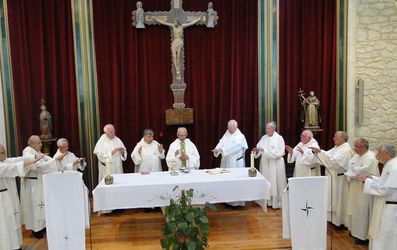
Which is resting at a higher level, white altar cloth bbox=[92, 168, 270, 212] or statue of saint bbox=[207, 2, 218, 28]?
statue of saint bbox=[207, 2, 218, 28]

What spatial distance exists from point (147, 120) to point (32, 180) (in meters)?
2.74

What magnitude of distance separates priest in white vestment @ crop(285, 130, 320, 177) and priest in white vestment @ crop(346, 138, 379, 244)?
2.77 ft

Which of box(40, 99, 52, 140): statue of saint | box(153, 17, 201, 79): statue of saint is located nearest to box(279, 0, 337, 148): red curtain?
box(153, 17, 201, 79): statue of saint

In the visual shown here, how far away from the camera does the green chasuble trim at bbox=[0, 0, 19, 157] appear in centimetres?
763

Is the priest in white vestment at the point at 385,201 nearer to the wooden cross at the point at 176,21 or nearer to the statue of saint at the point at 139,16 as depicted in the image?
the wooden cross at the point at 176,21

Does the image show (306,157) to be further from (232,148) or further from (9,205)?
(9,205)

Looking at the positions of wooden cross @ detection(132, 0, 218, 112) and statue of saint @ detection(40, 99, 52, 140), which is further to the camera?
wooden cross @ detection(132, 0, 218, 112)

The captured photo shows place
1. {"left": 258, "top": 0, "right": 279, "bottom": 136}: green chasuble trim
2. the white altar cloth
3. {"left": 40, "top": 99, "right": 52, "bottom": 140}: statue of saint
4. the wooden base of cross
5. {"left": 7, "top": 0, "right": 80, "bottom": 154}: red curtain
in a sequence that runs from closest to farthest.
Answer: the white altar cloth → {"left": 40, "top": 99, "right": 52, "bottom": 140}: statue of saint → {"left": 7, "top": 0, "right": 80, "bottom": 154}: red curtain → the wooden base of cross → {"left": 258, "top": 0, "right": 279, "bottom": 136}: green chasuble trim

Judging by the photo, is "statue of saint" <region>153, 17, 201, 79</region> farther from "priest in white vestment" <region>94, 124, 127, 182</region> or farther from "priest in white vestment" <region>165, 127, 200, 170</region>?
"priest in white vestment" <region>94, 124, 127, 182</region>

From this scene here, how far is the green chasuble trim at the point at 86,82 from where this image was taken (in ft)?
26.1

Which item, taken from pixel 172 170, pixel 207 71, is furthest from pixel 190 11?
pixel 172 170

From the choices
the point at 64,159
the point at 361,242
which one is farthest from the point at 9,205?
→ the point at 361,242

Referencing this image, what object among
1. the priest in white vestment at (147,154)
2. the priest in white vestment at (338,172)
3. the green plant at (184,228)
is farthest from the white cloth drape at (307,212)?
the priest in white vestment at (147,154)

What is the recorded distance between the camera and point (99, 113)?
821 cm
